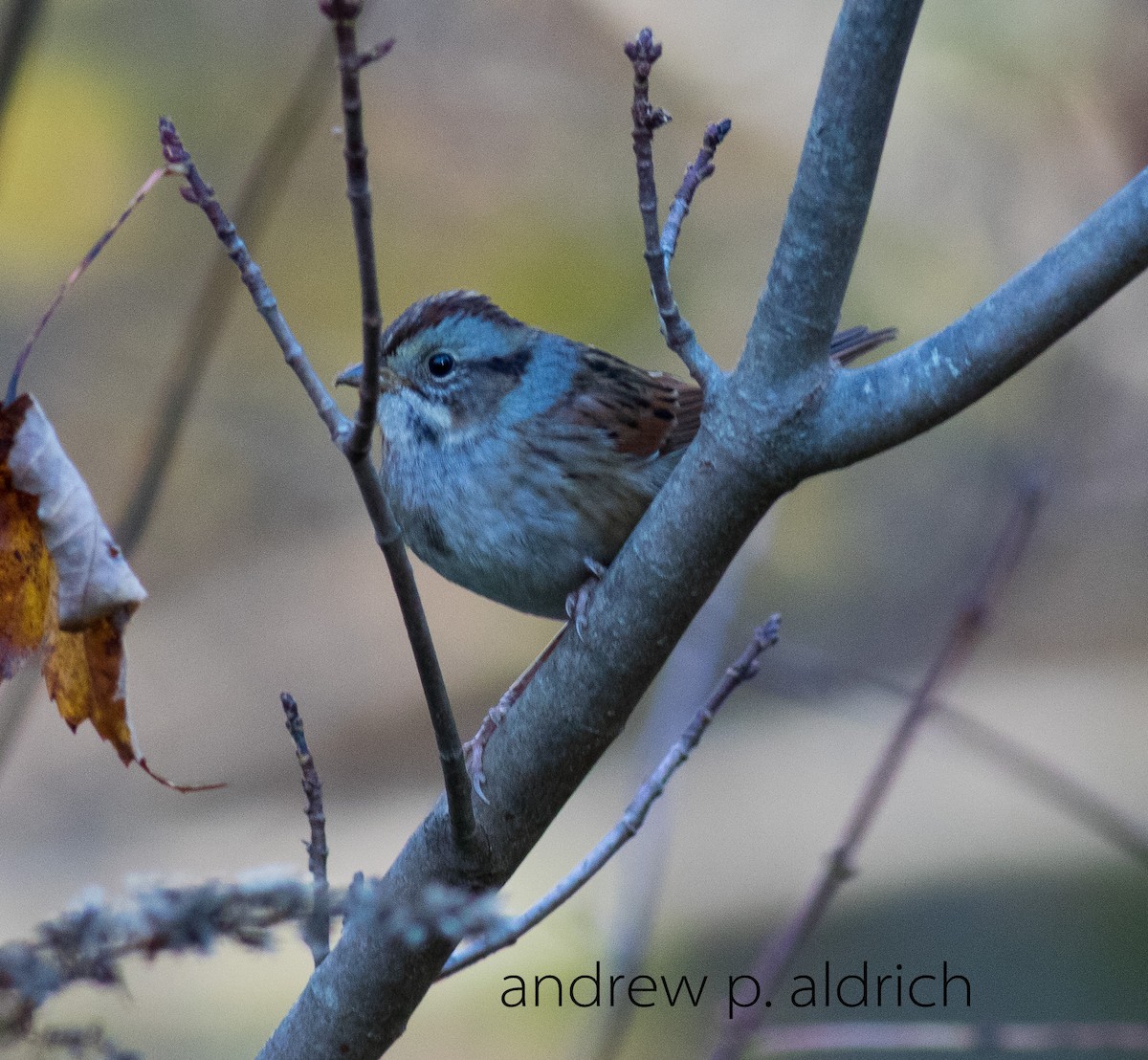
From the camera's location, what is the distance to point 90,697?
168cm

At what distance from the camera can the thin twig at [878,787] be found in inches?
96.0

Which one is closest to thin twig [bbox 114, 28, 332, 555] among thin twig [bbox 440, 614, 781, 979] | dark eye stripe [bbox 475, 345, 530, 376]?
dark eye stripe [bbox 475, 345, 530, 376]

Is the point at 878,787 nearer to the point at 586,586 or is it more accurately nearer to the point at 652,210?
the point at 586,586

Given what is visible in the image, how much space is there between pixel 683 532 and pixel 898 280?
448 centimetres

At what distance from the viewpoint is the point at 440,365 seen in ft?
10.5

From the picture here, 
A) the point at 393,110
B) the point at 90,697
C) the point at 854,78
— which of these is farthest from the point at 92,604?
the point at 393,110

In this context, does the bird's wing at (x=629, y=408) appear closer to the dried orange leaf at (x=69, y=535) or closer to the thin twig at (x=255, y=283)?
the thin twig at (x=255, y=283)

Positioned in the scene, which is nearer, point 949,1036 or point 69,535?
point 69,535

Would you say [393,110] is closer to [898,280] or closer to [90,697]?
[898,280]

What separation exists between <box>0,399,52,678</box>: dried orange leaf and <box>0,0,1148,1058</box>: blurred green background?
3.67 m

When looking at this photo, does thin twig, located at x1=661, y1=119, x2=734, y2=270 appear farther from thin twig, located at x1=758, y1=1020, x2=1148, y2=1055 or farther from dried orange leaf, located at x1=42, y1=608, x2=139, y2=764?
thin twig, located at x1=758, y1=1020, x2=1148, y2=1055

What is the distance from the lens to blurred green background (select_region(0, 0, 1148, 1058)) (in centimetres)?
553

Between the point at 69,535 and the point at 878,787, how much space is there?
1573 mm

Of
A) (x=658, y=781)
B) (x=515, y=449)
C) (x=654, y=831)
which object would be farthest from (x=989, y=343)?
(x=654, y=831)
